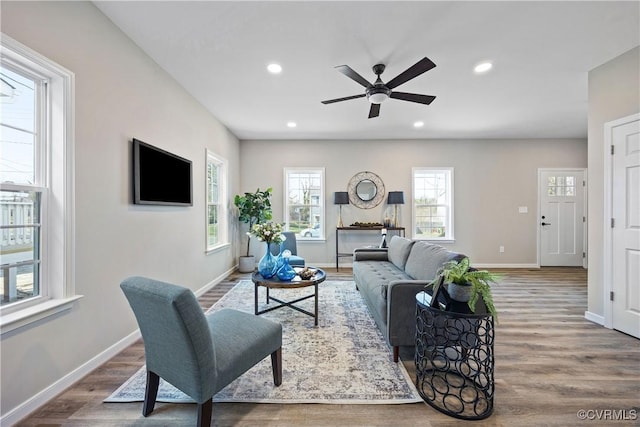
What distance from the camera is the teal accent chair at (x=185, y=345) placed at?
122 centimetres

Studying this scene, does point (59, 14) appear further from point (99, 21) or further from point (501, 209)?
point (501, 209)

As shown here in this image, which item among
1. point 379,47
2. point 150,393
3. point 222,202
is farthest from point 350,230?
point 150,393

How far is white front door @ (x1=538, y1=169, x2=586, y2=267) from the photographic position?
17.6 feet

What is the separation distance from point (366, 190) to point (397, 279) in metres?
2.93

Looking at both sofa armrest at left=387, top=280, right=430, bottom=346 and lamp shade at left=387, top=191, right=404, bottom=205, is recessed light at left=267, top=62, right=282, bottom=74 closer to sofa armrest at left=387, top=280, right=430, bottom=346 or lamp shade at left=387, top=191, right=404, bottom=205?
sofa armrest at left=387, top=280, right=430, bottom=346

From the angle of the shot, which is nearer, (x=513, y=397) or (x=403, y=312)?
(x=513, y=397)

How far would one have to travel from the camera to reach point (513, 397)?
1.68 metres

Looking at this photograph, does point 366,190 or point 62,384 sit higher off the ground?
point 366,190

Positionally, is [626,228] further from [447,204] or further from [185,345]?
[185,345]

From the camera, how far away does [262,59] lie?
2.58 meters

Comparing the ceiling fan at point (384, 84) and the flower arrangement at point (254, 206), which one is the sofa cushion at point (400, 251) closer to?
the ceiling fan at point (384, 84)

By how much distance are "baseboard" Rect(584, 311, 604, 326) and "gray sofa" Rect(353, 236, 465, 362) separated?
6.25 feet

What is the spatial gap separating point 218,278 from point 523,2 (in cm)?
473

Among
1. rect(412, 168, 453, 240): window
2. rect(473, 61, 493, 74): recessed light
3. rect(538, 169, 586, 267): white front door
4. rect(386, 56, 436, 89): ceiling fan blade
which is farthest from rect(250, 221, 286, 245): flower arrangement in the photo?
rect(538, 169, 586, 267): white front door
